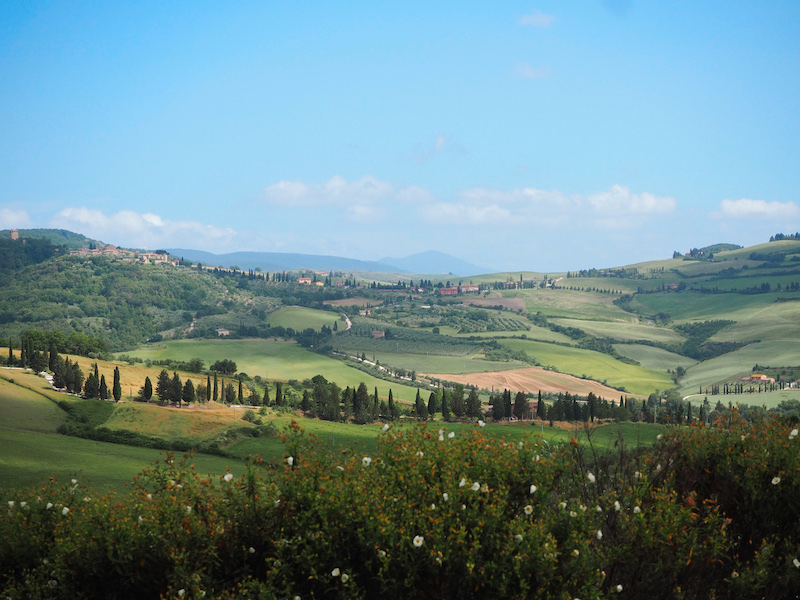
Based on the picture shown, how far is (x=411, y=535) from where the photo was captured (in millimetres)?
17344

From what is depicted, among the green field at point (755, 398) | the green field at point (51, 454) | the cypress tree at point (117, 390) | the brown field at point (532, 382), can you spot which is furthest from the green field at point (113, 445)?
the green field at point (755, 398)

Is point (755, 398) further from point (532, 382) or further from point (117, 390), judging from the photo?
point (117, 390)

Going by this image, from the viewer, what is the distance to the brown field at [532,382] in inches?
5689

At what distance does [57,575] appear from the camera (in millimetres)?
18047

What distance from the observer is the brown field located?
144500 mm

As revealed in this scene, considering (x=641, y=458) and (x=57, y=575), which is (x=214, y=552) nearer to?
(x=57, y=575)

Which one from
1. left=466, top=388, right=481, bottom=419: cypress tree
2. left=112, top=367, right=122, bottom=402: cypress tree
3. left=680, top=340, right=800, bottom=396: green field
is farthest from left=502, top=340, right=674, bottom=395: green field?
left=112, top=367, right=122, bottom=402: cypress tree

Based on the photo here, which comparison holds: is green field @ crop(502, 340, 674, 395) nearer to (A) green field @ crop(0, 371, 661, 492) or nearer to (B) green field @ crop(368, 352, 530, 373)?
(B) green field @ crop(368, 352, 530, 373)

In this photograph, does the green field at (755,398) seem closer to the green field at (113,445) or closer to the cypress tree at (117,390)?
the green field at (113,445)

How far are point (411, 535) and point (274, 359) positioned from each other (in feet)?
529

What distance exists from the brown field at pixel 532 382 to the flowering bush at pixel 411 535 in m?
122

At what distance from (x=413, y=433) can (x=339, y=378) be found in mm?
131561

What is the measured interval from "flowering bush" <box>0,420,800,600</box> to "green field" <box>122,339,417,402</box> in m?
111

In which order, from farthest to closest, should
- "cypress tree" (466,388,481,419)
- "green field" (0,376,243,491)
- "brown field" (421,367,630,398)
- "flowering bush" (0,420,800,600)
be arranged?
"brown field" (421,367,630,398) < "cypress tree" (466,388,481,419) < "green field" (0,376,243,491) < "flowering bush" (0,420,800,600)
